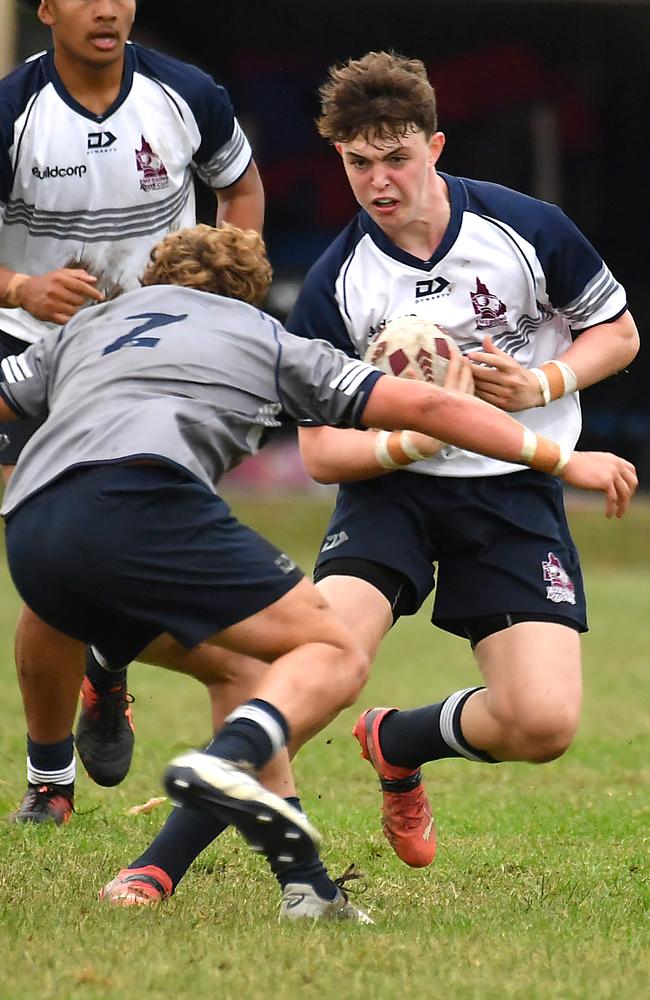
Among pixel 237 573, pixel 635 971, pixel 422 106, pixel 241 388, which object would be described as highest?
pixel 422 106

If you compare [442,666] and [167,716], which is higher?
[167,716]

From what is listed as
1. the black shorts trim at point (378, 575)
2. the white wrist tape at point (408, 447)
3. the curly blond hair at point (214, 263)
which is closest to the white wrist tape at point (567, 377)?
the white wrist tape at point (408, 447)

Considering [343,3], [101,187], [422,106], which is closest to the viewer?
[422,106]

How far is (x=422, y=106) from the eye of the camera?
4535 millimetres

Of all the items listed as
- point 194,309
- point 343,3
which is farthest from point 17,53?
point 194,309

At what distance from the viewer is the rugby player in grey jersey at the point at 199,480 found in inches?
139

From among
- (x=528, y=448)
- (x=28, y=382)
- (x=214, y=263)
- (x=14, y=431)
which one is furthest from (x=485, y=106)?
(x=28, y=382)

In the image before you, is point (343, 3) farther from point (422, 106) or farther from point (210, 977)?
point (210, 977)

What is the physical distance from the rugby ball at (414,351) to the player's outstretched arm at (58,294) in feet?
2.75

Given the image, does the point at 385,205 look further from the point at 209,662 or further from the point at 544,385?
the point at 209,662

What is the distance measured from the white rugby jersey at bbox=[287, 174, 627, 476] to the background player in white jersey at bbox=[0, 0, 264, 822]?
69 centimetres

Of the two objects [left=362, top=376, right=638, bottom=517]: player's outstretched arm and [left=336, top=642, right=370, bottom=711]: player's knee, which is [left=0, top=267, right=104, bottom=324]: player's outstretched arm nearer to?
[left=362, top=376, right=638, bottom=517]: player's outstretched arm

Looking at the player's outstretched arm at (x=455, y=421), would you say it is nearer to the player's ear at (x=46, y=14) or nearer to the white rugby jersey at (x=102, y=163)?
the white rugby jersey at (x=102, y=163)

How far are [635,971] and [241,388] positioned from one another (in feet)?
4.92
